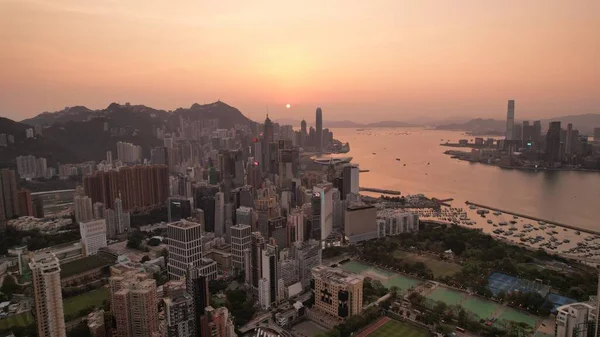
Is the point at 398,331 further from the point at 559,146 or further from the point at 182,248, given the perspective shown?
the point at 559,146

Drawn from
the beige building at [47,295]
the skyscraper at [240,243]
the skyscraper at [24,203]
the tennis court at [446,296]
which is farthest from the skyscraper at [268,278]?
the skyscraper at [24,203]

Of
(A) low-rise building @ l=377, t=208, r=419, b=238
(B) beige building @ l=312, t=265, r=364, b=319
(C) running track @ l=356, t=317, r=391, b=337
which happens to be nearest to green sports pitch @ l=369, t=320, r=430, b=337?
(C) running track @ l=356, t=317, r=391, b=337

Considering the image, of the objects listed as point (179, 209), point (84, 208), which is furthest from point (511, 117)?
point (84, 208)

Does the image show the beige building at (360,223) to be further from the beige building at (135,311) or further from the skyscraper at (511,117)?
the skyscraper at (511,117)

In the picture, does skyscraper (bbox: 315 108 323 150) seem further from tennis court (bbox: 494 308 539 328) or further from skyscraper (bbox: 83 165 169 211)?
tennis court (bbox: 494 308 539 328)

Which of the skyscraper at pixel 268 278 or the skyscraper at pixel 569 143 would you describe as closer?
the skyscraper at pixel 268 278

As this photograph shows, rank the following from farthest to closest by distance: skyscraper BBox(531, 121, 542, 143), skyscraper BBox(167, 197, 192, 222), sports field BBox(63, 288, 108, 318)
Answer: skyscraper BBox(531, 121, 542, 143) → skyscraper BBox(167, 197, 192, 222) → sports field BBox(63, 288, 108, 318)

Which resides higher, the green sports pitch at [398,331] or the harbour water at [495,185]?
the harbour water at [495,185]
